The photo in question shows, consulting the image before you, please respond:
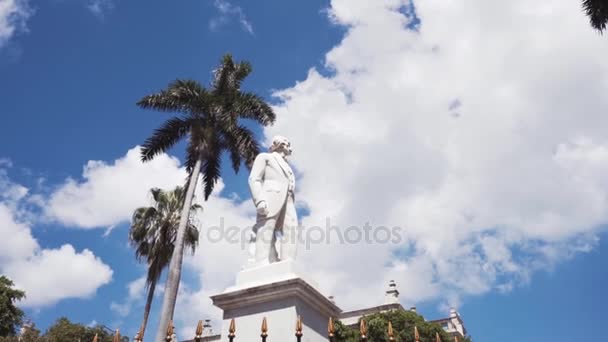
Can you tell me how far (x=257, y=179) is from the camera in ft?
24.3

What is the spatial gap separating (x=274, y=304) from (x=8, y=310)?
24809mm

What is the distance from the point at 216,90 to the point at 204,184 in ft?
12.9

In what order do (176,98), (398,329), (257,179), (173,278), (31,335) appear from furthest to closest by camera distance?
(398,329)
(31,335)
(176,98)
(173,278)
(257,179)

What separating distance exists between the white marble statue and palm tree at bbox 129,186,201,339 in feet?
53.5

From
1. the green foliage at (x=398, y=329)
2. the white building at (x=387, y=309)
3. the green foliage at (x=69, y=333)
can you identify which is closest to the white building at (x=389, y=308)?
the white building at (x=387, y=309)

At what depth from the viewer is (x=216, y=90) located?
20.7 meters

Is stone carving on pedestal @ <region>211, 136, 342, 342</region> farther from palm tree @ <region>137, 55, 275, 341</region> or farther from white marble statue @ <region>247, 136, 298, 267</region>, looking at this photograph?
palm tree @ <region>137, 55, 275, 341</region>

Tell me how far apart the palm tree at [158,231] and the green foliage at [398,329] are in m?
12.5

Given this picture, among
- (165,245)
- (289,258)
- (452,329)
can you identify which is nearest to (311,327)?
(289,258)

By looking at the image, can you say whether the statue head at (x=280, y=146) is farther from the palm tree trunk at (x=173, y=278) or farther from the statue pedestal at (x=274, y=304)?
the palm tree trunk at (x=173, y=278)

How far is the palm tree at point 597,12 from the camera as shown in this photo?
12.4m

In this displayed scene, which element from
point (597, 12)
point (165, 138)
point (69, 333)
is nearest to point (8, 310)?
point (69, 333)

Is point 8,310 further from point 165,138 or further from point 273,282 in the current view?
point 273,282

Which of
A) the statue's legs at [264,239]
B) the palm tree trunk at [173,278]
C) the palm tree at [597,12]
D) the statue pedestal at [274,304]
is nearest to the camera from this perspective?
the statue pedestal at [274,304]
